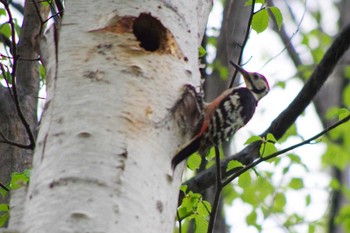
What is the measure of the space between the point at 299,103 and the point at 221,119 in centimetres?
75

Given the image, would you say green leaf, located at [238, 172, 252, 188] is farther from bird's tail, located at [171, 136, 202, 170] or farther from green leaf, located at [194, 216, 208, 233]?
bird's tail, located at [171, 136, 202, 170]

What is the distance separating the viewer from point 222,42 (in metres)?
6.23

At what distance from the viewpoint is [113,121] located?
8.47ft

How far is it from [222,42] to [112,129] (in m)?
3.80

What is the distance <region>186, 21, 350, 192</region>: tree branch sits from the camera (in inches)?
158

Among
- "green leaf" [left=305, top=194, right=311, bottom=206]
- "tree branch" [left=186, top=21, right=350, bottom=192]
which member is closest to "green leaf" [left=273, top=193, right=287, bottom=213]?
"green leaf" [left=305, top=194, right=311, bottom=206]

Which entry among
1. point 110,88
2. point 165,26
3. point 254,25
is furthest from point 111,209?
point 254,25

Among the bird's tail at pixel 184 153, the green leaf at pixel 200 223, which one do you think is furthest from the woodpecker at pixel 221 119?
the green leaf at pixel 200 223

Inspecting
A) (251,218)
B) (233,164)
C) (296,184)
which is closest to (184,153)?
(233,164)

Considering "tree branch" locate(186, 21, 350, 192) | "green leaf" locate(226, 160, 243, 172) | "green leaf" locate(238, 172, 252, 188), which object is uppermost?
"tree branch" locate(186, 21, 350, 192)

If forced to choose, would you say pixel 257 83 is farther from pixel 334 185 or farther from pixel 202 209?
pixel 334 185

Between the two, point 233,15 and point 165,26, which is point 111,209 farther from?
point 233,15

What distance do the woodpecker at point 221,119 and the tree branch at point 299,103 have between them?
0.22m

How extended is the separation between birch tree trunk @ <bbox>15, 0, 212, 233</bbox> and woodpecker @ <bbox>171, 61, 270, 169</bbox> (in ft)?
0.40
